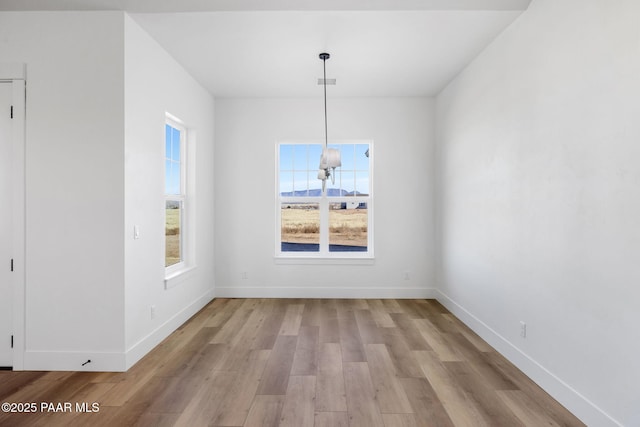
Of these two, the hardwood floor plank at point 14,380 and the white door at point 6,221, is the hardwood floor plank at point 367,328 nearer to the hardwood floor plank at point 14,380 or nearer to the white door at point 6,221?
the hardwood floor plank at point 14,380

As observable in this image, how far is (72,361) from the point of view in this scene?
2.86 meters

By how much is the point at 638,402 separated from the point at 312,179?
4.32m

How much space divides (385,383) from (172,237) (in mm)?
2982

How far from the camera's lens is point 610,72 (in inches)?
79.4

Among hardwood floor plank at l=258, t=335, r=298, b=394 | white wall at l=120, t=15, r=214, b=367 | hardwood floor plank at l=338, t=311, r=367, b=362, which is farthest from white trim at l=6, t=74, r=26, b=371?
hardwood floor plank at l=338, t=311, r=367, b=362

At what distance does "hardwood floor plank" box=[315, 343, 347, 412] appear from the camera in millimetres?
2348

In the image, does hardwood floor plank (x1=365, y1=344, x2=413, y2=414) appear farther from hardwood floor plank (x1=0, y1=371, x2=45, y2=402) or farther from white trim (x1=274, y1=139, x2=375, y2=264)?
hardwood floor plank (x1=0, y1=371, x2=45, y2=402)

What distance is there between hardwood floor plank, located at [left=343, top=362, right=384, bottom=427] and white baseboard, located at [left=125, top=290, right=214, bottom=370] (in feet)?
5.99

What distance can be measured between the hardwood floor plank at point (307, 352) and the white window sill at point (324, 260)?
1423 mm

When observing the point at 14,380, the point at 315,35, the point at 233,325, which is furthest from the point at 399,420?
the point at 315,35

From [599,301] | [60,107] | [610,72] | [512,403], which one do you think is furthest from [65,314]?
[610,72]

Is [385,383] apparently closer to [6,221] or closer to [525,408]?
[525,408]

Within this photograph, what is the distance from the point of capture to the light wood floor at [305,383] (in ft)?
7.27

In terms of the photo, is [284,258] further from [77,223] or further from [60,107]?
[60,107]
